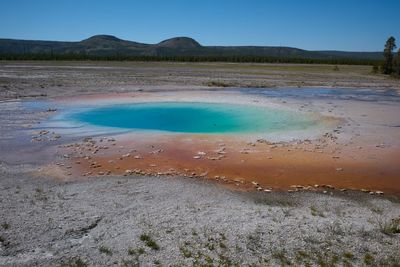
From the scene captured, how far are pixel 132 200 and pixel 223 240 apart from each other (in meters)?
2.25

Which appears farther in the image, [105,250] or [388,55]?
[388,55]

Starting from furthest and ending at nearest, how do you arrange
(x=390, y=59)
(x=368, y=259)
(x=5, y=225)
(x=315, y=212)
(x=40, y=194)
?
(x=390, y=59) → (x=40, y=194) → (x=315, y=212) → (x=5, y=225) → (x=368, y=259)

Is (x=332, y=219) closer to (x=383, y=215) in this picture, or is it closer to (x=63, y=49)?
(x=383, y=215)

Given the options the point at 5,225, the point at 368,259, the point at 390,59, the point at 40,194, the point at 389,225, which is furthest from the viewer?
the point at 390,59

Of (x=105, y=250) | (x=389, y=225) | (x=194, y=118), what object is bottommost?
(x=105, y=250)

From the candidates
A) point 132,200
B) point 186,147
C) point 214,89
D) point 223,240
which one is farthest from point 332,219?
point 214,89

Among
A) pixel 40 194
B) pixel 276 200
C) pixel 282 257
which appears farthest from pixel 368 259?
pixel 40 194

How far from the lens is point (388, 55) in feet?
155

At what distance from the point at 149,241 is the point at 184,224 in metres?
0.80

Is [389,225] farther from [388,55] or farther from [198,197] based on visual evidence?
[388,55]

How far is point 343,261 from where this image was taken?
5613 millimetres

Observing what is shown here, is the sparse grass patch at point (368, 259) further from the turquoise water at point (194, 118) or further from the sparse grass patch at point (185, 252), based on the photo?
the turquoise water at point (194, 118)

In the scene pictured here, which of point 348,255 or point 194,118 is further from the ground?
point 194,118

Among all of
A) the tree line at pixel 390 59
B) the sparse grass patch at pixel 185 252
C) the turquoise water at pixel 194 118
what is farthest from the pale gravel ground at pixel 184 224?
the tree line at pixel 390 59
